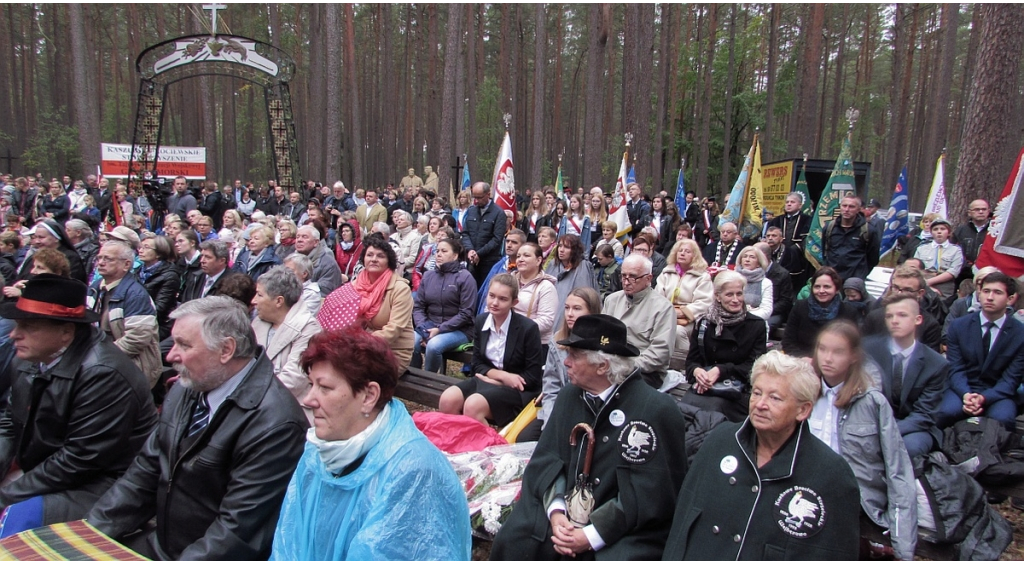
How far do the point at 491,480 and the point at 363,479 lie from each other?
1818mm

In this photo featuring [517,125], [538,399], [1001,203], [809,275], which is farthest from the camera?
[517,125]

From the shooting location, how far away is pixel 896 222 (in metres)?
12.4

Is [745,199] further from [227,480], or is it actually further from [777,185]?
[227,480]

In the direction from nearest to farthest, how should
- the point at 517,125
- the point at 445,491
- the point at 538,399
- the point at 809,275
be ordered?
1. the point at 445,491
2. the point at 538,399
3. the point at 809,275
4. the point at 517,125

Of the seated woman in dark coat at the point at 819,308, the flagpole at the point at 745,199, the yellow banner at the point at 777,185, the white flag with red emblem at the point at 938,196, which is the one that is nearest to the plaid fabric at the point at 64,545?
the seated woman in dark coat at the point at 819,308

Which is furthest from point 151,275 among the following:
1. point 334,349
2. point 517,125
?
point 517,125

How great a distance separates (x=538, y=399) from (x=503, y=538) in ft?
5.24

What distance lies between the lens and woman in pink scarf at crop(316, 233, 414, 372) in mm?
5473

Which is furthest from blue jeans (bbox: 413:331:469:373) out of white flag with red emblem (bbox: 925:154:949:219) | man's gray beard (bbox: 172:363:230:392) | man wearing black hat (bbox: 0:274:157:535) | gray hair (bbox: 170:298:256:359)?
white flag with red emblem (bbox: 925:154:949:219)

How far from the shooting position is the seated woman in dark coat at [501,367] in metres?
4.77

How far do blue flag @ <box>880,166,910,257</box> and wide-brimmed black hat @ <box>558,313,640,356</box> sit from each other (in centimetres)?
1153

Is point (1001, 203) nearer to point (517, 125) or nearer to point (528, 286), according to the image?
point (528, 286)

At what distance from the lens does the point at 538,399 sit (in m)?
4.56

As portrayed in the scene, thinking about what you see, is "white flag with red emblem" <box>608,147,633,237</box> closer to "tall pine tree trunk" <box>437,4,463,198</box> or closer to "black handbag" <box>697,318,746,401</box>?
"black handbag" <box>697,318,746,401</box>
